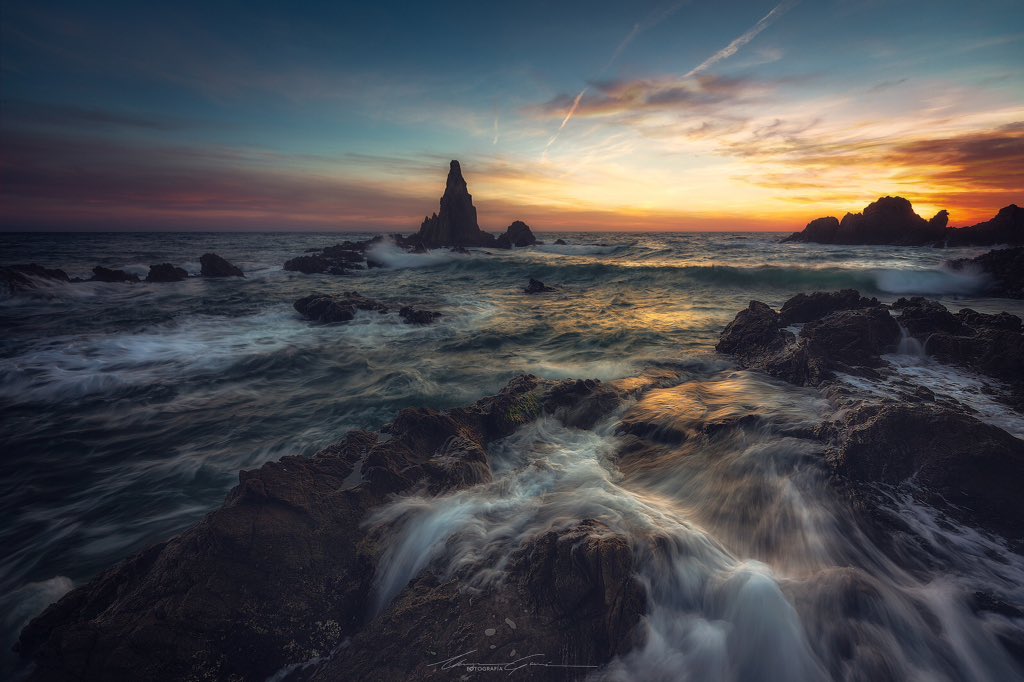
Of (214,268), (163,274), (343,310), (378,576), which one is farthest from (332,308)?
(214,268)

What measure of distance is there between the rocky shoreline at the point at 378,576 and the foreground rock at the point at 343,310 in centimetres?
993

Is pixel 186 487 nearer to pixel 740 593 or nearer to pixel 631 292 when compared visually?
pixel 740 593

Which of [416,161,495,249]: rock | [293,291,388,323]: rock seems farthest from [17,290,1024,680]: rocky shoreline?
→ [416,161,495,249]: rock

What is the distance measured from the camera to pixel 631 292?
22.9 m

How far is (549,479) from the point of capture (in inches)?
199

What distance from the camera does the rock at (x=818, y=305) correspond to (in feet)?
34.3

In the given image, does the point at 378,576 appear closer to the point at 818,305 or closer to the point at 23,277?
the point at 818,305

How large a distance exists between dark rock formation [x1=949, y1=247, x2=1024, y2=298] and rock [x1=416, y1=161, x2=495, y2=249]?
5756 cm

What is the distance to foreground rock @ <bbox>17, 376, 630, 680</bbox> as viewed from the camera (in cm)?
271

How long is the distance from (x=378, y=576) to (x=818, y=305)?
12.2 metres

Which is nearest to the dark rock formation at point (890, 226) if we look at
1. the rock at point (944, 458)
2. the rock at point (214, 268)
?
the rock at point (944, 458)

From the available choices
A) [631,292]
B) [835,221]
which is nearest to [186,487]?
[631,292]

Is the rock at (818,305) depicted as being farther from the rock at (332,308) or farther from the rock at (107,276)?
the rock at (107,276)

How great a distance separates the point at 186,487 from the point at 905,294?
28.2 meters
